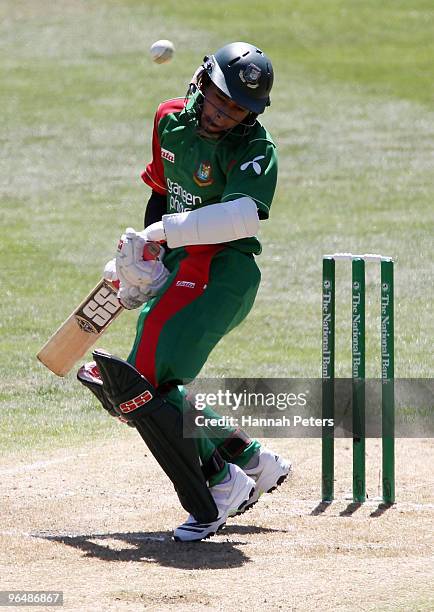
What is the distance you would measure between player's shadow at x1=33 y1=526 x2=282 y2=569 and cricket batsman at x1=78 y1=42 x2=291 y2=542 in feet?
0.29

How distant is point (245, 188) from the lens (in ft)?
16.8

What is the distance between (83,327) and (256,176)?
1142 millimetres

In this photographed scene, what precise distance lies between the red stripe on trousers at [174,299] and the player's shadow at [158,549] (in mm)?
660

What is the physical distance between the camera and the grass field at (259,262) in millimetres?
4797

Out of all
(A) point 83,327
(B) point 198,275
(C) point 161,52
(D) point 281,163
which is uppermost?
(C) point 161,52

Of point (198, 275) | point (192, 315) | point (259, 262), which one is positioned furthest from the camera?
point (259, 262)

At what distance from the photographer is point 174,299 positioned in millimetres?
5258

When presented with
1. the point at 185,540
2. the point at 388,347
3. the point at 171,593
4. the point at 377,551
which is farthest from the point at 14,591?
the point at 388,347

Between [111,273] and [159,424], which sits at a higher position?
[111,273]

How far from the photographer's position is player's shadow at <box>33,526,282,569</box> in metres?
4.92

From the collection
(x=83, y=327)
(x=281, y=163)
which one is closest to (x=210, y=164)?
(x=83, y=327)

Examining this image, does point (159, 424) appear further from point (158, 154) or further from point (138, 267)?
point (158, 154)

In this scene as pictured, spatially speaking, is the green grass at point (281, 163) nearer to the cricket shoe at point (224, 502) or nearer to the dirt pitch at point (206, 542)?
the dirt pitch at point (206, 542)

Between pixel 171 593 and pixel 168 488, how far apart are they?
1.78 metres
